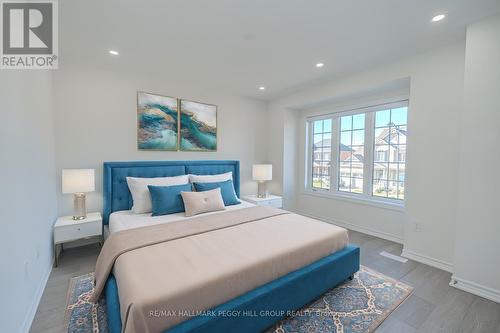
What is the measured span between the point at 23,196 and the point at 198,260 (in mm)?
1416

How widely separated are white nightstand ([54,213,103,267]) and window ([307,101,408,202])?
12.4ft

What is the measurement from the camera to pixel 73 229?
2520 mm

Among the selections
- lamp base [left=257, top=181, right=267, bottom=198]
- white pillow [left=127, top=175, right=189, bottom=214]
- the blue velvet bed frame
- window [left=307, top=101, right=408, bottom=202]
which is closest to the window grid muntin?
window [left=307, top=101, right=408, bottom=202]

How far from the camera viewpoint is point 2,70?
1356mm

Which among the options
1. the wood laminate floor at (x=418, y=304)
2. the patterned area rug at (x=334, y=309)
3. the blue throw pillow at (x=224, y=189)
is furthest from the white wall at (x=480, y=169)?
the blue throw pillow at (x=224, y=189)

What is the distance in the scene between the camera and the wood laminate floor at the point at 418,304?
5.43ft

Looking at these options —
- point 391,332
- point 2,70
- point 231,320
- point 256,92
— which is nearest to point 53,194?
point 2,70

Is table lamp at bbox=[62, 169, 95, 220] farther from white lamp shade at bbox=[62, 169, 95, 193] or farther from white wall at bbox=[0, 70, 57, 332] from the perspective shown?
white wall at bbox=[0, 70, 57, 332]

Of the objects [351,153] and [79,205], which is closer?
[79,205]

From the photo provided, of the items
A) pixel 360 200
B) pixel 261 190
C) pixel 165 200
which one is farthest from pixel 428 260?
pixel 165 200

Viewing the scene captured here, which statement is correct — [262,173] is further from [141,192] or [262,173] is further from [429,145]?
[429,145]

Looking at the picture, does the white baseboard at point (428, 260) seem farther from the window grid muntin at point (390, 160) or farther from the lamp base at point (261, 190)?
the lamp base at point (261, 190)

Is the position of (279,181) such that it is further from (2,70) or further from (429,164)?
(2,70)

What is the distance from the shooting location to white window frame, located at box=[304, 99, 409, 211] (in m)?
3.42
